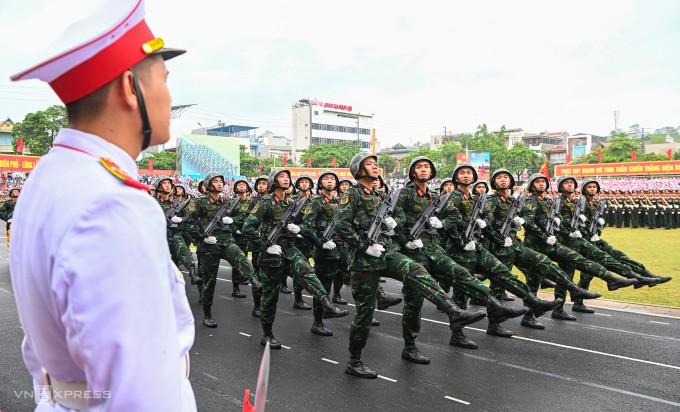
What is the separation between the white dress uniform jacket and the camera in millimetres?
853

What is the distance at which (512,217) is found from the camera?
27.9 feet

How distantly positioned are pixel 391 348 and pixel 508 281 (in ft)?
5.95

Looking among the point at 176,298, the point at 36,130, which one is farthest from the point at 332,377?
the point at 36,130

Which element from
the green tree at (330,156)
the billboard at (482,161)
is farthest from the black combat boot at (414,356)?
the green tree at (330,156)

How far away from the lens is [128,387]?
0.85m

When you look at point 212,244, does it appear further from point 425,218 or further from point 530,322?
point 530,322

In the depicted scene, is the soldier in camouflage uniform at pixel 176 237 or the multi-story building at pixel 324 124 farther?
the multi-story building at pixel 324 124

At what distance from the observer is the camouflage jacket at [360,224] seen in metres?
5.84

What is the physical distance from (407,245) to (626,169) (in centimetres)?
3473

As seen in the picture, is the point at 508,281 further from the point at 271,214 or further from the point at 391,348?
the point at 271,214

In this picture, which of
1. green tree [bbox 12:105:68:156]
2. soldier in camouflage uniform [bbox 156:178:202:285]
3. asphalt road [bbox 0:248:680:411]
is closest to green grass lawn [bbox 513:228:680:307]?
asphalt road [bbox 0:248:680:411]

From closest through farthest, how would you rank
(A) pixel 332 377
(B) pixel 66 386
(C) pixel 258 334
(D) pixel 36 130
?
(B) pixel 66 386 → (A) pixel 332 377 → (C) pixel 258 334 → (D) pixel 36 130

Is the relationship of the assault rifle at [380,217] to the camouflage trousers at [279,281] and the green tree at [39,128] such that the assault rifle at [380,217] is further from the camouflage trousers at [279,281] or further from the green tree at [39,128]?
the green tree at [39,128]

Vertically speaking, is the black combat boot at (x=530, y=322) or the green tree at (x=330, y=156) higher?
the green tree at (x=330, y=156)
